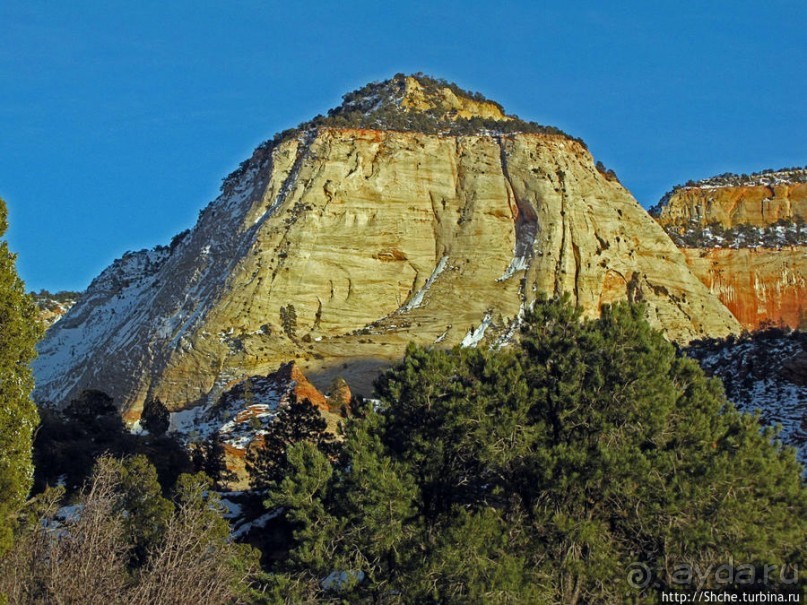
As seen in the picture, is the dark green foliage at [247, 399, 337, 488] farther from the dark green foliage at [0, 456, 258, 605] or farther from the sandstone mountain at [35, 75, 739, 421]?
the sandstone mountain at [35, 75, 739, 421]

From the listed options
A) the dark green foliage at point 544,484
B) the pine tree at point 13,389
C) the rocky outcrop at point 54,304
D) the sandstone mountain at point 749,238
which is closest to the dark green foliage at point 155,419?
the dark green foliage at point 544,484

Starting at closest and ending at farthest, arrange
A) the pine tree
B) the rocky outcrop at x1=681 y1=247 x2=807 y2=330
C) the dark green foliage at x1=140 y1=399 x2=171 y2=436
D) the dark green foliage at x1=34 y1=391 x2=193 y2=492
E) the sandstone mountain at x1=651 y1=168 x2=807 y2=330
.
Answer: the pine tree, the dark green foliage at x1=34 y1=391 x2=193 y2=492, the dark green foliage at x1=140 y1=399 x2=171 y2=436, the rocky outcrop at x1=681 y1=247 x2=807 y2=330, the sandstone mountain at x1=651 y1=168 x2=807 y2=330

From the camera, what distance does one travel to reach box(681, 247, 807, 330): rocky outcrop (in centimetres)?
7719

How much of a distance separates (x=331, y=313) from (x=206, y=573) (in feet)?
158

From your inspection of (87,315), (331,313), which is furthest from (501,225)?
(87,315)

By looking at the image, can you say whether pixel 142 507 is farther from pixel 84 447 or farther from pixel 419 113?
pixel 419 113

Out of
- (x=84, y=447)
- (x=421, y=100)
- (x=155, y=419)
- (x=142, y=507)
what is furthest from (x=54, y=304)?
(x=142, y=507)

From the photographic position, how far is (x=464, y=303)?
6400cm

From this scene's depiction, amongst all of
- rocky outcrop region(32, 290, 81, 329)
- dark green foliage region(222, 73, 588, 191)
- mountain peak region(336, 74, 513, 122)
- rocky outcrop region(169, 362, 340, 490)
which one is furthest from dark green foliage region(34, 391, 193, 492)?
rocky outcrop region(32, 290, 81, 329)

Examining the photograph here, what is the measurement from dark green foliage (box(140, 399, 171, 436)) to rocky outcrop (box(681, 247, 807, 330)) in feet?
133

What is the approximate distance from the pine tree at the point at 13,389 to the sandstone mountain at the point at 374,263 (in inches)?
1552

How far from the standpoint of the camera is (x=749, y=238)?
83.3 metres

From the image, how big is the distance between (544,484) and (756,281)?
61.9 m

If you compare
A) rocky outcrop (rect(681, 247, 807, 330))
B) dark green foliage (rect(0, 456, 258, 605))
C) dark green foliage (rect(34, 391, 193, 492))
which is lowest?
dark green foliage (rect(0, 456, 258, 605))
